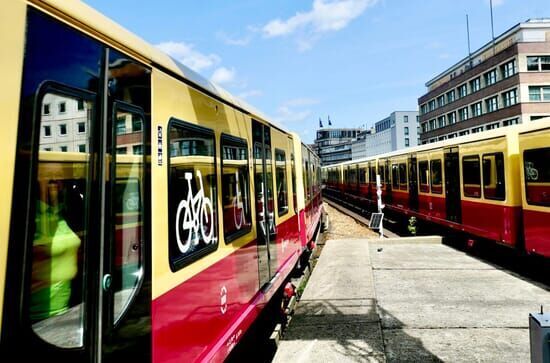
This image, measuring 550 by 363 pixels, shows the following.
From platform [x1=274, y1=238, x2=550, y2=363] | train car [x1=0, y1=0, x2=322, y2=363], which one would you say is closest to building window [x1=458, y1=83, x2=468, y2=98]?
platform [x1=274, y1=238, x2=550, y2=363]

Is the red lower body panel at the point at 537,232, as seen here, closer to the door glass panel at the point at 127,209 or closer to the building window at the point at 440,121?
the door glass panel at the point at 127,209

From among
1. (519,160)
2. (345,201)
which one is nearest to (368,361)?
(519,160)

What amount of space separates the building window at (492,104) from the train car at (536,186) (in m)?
50.2

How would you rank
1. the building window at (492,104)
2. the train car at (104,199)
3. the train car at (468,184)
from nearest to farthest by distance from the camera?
the train car at (104,199) → the train car at (468,184) → the building window at (492,104)

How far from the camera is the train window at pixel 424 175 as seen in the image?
14912mm

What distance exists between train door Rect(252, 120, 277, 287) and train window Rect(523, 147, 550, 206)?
16.9 ft

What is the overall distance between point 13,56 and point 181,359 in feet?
7.03

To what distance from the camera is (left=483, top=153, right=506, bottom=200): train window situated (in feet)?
32.7

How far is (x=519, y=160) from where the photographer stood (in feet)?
31.1

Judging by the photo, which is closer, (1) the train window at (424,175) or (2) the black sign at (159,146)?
(2) the black sign at (159,146)

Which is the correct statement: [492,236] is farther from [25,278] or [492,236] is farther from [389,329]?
[25,278]

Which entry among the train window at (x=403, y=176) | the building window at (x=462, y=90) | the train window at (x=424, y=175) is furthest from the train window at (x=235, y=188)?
the building window at (x=462, y=90)

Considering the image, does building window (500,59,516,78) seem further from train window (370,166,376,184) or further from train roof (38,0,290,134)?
train roof (38,0,290,134)

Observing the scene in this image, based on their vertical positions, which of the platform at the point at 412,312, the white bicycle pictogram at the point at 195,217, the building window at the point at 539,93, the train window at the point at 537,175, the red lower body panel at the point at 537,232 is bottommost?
the platform at the point at 412,312
